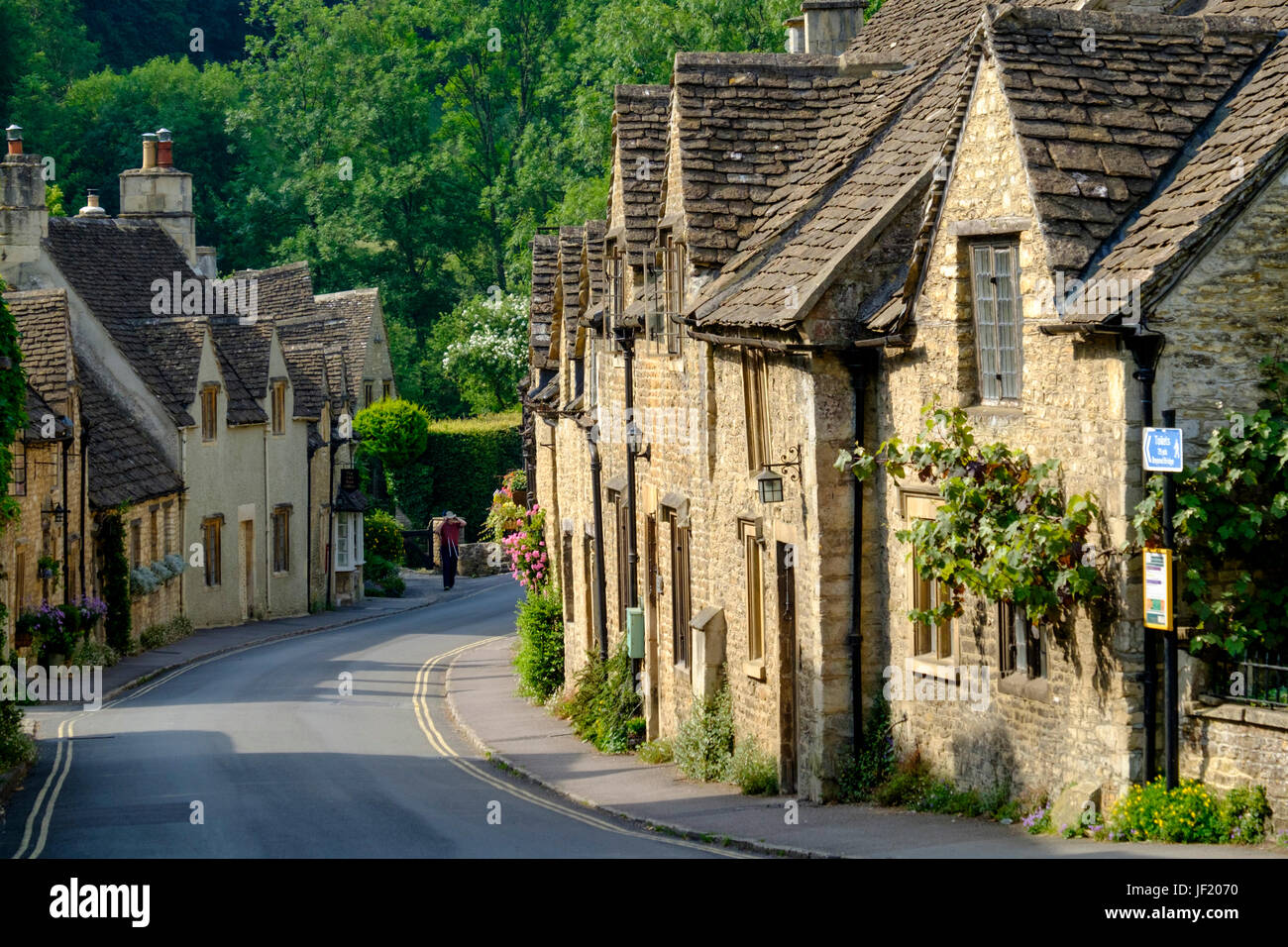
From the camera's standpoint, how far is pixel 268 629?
43156 millimetres

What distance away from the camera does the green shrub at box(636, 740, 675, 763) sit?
22.5 metres

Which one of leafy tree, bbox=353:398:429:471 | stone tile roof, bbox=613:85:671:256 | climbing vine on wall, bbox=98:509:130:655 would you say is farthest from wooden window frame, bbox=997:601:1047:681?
leafy tree, bbox=353:398:429:471

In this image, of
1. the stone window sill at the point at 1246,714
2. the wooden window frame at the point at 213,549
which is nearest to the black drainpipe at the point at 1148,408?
the stone window sill at the point at 1246,714

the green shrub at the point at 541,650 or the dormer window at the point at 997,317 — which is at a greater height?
the dormer window at the point at 997,317

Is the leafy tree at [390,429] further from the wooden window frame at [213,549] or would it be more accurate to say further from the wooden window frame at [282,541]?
the wooden window frame at [213,549]

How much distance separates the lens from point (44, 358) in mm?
32594

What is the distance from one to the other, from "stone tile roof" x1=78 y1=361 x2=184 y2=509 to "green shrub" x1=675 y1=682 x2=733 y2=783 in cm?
1817

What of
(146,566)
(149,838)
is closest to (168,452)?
(146,566)

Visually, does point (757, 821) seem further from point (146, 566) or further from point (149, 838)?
point (146, 566)

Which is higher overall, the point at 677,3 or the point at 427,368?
the point at 677,3

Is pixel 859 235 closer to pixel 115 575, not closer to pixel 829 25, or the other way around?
pixel 829 25

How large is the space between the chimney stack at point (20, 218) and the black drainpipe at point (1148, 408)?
32559 millimetres

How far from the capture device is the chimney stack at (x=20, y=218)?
39.7 metres
